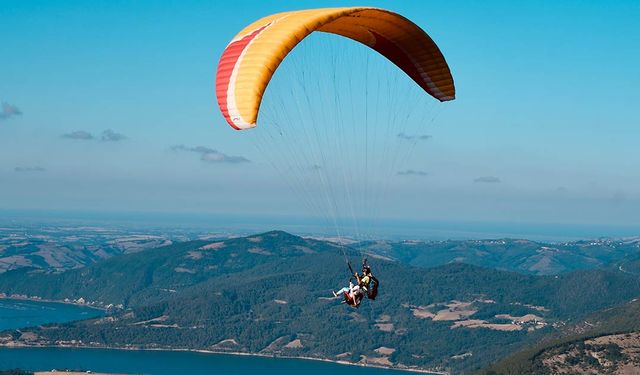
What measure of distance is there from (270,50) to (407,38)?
1020 cm

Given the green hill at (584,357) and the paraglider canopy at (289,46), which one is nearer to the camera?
the paraglider canopy at (289,46)

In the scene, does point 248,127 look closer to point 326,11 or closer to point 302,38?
point 302,38

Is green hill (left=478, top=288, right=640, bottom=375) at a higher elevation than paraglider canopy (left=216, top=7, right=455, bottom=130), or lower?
lower

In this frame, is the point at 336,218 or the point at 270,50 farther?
the point at 336,218

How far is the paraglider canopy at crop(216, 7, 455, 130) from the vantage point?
97.0 ft

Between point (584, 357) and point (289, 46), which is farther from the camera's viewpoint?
point (584, 357)

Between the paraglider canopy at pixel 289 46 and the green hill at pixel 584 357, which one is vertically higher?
the paraglider canopy at pixel 289 46

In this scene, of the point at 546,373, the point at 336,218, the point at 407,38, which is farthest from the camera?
the point at 546,373

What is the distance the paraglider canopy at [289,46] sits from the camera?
97.0 ft

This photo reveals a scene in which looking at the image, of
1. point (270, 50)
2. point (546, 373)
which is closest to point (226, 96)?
point (270, 50)

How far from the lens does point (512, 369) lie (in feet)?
528

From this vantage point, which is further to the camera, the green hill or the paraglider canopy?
the green hill

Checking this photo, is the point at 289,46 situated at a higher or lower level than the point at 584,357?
higher

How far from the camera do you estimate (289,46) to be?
3017 centimetres
